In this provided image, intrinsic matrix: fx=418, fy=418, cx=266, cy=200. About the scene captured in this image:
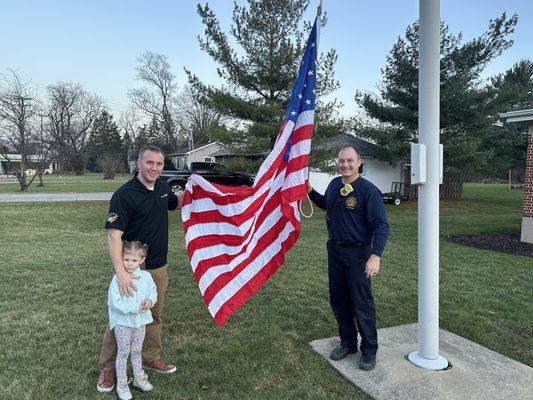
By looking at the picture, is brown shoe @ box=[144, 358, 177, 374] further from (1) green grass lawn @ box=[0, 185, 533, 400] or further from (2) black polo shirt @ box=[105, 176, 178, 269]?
(2) black polo shirt @ box=[105, 176, 178, 269]

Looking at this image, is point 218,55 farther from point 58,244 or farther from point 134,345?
point 134,345

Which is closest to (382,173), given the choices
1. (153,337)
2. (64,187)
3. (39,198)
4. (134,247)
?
(39,198)

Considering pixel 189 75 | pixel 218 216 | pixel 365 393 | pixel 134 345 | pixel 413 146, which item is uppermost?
pixel 189 75

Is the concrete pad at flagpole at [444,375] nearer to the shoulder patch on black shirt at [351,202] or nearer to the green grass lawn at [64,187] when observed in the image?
the shoulder patch on black shirt at [351,202]

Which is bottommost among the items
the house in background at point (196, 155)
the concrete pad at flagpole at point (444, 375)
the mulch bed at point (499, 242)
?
the concrete pad at flagpole at point (444, 375)

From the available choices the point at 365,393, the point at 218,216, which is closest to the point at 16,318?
the point at 218,216

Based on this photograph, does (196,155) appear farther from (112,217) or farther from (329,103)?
(112,217)

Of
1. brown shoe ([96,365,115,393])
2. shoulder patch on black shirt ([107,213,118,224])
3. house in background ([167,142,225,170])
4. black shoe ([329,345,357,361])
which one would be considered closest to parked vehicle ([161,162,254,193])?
black shoe ([329,345,357,361])

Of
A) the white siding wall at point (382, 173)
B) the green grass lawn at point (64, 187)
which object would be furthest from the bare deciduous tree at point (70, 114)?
the white siding wall at point (382, 173)

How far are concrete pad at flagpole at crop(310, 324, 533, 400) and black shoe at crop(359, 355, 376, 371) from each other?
0.04m

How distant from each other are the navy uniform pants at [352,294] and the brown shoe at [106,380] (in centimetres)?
194

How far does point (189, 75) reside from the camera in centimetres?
1599

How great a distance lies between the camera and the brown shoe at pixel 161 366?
3541 millimetres

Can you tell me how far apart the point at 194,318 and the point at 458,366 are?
9.03 ft
